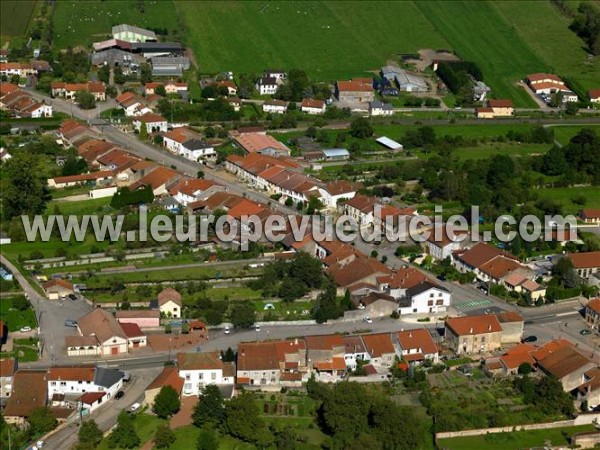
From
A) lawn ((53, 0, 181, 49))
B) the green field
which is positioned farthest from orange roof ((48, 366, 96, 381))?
the green field

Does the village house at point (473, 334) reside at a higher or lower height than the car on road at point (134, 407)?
higher

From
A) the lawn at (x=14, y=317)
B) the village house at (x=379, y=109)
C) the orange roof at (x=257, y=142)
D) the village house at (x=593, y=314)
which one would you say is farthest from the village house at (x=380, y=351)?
the village house at (x=379, y=109)

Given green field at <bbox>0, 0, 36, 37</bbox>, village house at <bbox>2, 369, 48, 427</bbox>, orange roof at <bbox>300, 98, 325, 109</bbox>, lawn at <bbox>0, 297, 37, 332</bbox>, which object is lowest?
lawn at <bbox>0, 297, 37, 332</bbox>

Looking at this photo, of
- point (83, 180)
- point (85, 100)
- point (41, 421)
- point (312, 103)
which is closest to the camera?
point (41, 421)

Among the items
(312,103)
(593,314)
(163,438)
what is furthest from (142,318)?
(312,103)

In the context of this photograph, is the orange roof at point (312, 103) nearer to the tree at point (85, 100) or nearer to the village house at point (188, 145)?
the village house at point (188, 145)

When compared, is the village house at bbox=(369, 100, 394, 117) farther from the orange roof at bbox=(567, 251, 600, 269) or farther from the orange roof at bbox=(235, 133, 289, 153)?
the orange roof at bbox=(567, 251, 600, 269)

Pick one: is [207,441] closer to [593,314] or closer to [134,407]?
[134,407]
